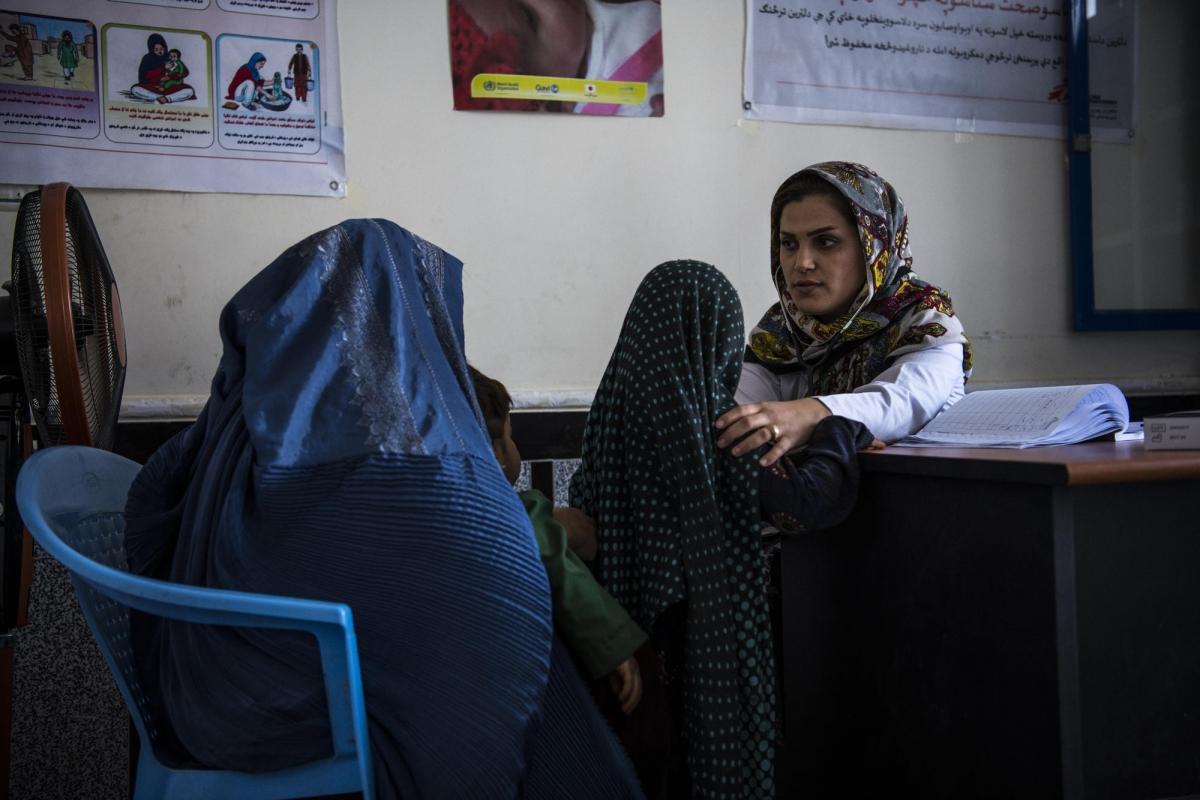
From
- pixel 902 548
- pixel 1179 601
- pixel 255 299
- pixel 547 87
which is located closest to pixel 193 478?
pixel 255 299

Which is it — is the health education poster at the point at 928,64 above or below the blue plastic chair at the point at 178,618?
above

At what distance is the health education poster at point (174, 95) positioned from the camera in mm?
1685

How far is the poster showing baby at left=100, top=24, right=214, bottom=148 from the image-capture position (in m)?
1.72

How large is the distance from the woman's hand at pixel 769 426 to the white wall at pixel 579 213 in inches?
29.3

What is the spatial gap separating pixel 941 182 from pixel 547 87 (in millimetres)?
946

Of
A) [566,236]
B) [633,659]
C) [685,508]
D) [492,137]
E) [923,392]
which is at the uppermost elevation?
[492,137]

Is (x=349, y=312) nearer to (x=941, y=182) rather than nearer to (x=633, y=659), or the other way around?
(x=633, y=659)

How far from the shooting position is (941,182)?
85.0 inches

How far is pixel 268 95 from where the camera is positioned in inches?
70.6

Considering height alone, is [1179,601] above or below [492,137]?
below

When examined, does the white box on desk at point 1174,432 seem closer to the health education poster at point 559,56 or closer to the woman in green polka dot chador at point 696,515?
the woman in green polka dot chador at point 696,515

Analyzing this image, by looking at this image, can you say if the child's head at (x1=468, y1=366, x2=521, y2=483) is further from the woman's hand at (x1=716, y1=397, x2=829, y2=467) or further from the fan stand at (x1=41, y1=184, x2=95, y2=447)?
the fan stand at (x1=41, y1=184, x2=95, y2=447)

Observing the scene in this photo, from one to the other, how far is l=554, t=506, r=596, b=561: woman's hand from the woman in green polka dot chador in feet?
0.05

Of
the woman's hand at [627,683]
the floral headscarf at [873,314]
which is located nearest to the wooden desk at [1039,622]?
the woman's hand at [627,683]
